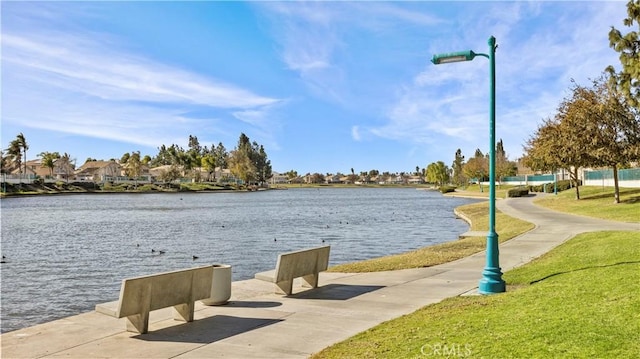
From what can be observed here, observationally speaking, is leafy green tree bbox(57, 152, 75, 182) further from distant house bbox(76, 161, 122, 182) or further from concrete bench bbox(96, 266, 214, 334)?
concrete bench bbox(96, 266, 214, 334)

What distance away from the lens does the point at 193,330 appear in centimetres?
880

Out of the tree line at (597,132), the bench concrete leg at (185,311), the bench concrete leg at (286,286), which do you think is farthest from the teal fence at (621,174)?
the bench concrete leg at (185,311)

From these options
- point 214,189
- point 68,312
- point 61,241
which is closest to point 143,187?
point 214,189

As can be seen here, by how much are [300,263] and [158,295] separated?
3820 mm

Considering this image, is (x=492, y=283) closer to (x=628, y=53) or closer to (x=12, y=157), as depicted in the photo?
(x=628, y=53)

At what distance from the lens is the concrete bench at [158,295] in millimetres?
8203

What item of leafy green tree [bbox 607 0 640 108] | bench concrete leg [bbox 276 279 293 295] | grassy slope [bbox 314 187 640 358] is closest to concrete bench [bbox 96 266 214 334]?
bench concrete leg [bbox 276 279 293 295]

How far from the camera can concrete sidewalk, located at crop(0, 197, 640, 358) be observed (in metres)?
7.66

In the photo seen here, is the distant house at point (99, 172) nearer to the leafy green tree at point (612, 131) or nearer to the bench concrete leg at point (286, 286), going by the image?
the leafy green tree at point (612, 131)

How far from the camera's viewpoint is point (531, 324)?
289 inches

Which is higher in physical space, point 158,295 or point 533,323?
point 158,295

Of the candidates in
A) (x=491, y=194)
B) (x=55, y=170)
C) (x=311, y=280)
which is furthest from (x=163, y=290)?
(x=55, y=170)

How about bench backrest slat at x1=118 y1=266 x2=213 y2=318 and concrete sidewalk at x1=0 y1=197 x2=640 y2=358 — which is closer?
concrete sidewalk at x1=0 y1=197 x2=640 y2=358

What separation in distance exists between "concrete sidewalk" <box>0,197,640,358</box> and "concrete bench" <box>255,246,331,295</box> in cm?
33
